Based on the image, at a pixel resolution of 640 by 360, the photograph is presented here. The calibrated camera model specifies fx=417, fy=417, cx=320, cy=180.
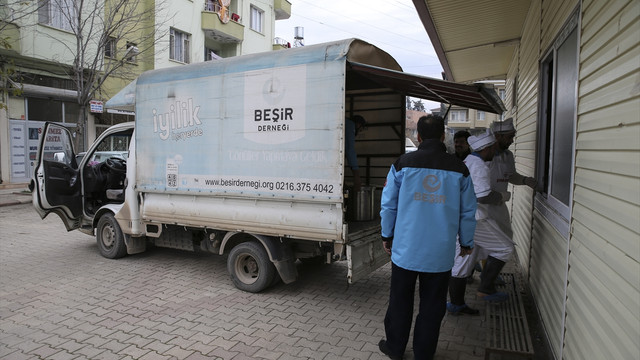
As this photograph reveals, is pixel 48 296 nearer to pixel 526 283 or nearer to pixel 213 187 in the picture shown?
pixel 213 187

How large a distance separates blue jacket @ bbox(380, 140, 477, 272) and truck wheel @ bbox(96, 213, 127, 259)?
4.88 metres

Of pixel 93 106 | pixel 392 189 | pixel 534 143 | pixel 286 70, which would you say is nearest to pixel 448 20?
pixel 534 143

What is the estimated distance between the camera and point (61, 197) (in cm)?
674

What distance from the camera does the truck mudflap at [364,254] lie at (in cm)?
431

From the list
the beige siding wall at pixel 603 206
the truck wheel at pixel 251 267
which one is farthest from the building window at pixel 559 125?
the truck wheel at pixel 251 267

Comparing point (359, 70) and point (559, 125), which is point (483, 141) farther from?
point (359, 70)

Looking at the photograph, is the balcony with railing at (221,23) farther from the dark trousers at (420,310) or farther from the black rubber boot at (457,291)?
the dark trousers at (420,310)

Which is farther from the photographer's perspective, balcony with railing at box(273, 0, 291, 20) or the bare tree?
balcony with railing at box(273, 0, 291, 20)

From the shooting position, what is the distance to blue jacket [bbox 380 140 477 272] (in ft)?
10.6

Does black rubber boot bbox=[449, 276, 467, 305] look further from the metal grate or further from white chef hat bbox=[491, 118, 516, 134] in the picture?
white chef hat bbox=[491, 118, 516, 134]

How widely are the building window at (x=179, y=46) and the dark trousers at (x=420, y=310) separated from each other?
19436 millimetres

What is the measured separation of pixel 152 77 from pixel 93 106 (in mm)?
11197

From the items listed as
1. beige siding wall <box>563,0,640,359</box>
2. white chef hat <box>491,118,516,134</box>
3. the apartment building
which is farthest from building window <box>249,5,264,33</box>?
beige siding wall <box>563,0,640,359</box>

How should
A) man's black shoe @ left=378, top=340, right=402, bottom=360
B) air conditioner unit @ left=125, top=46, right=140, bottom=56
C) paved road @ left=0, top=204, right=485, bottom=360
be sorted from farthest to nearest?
air conditioner unit @ left=125, top=46, right=140, bottom=56, paved road @ left=0, top=204, right=485, bottom=360, man's black shoe @ left=378, top=340, right=402, bottom=360
